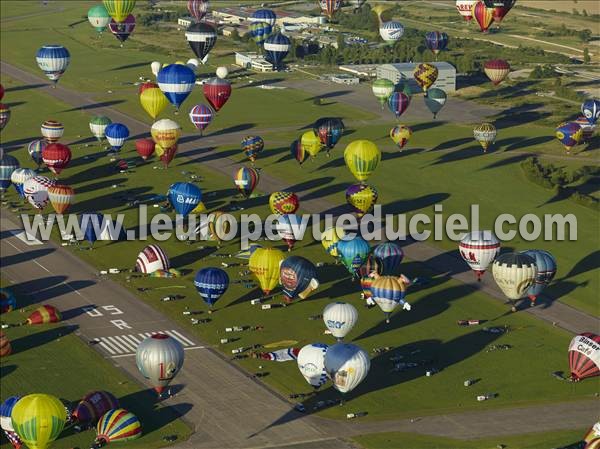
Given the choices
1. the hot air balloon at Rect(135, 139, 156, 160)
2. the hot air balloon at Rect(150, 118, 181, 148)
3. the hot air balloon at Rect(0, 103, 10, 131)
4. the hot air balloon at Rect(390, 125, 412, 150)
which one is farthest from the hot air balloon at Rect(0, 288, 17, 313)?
the hot air balloon at Rect(0, 103, 10, 131)

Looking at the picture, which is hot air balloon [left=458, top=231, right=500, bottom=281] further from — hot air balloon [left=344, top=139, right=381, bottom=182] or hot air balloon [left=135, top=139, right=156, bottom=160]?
hot air balloon [left=135, top=139, right=156, bottom=160]

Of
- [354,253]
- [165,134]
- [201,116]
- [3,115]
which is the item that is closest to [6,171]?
[165,134]

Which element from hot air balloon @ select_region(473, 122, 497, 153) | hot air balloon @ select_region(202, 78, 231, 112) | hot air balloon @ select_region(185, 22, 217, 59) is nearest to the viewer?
hot air balloon @ select_region(473, 122, 497, 153)

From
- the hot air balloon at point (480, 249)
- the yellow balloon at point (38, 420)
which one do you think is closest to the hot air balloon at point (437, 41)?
the hot air balloon at point (480, 249)

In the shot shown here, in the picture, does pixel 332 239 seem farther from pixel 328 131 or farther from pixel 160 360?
pixel 328 131

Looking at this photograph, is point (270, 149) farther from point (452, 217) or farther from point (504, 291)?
point (504, 291)

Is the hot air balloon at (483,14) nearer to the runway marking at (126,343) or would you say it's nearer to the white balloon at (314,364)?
the runway marking at (126,343)

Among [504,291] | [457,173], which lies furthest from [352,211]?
[504,291]
